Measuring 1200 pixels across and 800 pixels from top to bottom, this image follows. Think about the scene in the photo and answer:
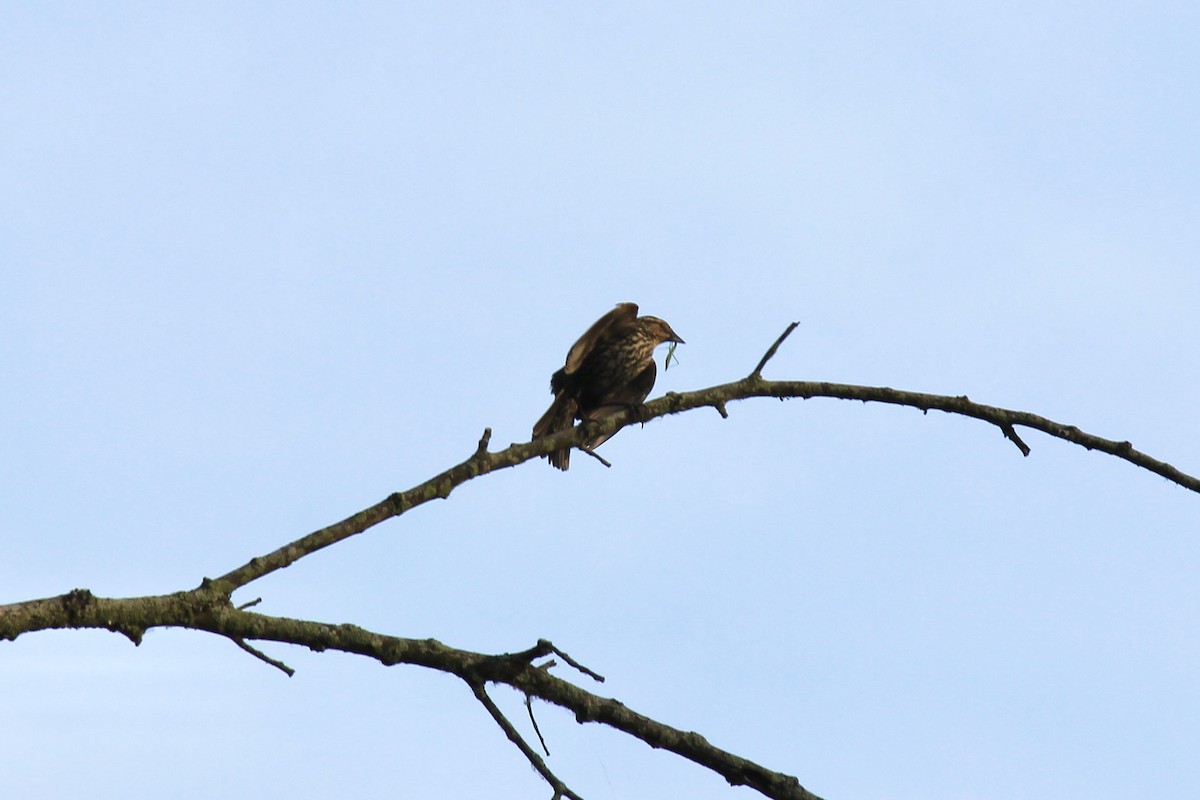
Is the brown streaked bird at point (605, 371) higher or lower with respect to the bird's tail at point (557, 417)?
higher

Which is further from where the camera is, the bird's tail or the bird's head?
the bird's head

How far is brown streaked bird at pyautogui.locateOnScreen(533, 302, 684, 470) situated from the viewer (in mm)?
7809

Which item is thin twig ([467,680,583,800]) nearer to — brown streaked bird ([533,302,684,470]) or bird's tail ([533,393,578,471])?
brown streaked bird ([533,302,684,470])

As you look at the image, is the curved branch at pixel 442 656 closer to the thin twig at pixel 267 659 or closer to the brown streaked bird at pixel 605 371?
the thin twig at pixel 267 659

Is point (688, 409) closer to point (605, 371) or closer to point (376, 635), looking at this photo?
point (376, 635)

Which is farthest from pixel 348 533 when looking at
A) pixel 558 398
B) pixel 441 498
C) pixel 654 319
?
pixel 654 319

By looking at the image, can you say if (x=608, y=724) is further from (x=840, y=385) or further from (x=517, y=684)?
(x=840, y=385)

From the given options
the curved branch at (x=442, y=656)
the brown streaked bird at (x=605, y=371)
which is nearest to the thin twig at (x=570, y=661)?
the curved branch at (x=442, y=656)

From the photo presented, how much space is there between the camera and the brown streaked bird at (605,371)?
25.6ft

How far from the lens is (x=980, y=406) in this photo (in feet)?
15.3

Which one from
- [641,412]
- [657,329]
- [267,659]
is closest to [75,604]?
[267,659]

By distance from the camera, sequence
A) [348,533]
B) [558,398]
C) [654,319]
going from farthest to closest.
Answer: [654,319]
[558,398]
[348,533]

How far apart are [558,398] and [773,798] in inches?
180

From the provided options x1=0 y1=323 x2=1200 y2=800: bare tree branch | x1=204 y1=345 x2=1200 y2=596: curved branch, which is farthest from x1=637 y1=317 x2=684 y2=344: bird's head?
x1=0 y1=323 x2=1200 y2=800: bare tree branch
